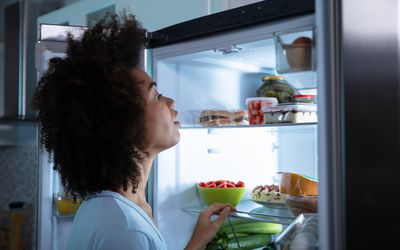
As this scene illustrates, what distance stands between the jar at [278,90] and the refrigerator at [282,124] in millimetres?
90

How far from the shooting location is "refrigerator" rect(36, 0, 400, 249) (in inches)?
34.2

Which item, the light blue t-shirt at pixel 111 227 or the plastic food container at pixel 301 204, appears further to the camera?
the plastic food container at pixel 301 204

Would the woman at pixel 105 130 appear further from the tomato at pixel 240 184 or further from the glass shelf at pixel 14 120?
the glass shelf at pixel 14 120

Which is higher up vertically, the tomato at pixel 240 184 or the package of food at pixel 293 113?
the package of food at pixel 293 113

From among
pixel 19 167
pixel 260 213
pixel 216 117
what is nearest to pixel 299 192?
pixel 260 213

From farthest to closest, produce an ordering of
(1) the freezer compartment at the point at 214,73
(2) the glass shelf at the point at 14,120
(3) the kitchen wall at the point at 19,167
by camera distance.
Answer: (3) the kitchen wall at the point at 19,167 → (2) the glass shelf at the point at 14,120 → (1) the freezer compartment at the point at 214,73

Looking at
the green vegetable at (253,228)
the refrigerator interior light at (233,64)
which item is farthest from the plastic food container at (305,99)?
the green vegetable at (253,228)

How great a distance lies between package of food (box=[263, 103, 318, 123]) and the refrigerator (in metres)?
0.03

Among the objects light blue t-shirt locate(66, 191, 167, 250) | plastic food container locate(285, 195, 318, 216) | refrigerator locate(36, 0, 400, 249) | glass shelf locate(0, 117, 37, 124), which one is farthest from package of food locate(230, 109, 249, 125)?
glass shelf locate(0, 117, 37, 124)

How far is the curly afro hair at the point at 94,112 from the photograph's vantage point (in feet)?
3.47

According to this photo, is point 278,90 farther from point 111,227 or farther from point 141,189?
point 111,227

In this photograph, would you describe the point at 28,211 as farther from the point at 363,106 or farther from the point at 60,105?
the point at 363,106

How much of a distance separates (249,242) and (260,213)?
0.20 m

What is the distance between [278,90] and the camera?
1.45 m
